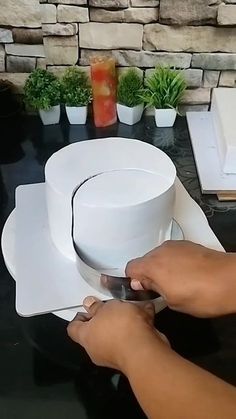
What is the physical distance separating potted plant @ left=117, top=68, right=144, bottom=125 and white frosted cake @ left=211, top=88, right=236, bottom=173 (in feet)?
0.48

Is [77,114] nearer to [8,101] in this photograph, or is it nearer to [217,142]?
[8,101]

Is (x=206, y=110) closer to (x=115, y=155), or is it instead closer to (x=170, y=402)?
(x=115, y=155)

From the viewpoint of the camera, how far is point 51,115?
3.48ft

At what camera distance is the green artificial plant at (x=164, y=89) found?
3.35 feet

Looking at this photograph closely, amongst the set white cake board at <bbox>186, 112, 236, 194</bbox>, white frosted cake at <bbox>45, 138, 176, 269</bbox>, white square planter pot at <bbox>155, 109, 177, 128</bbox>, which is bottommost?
white cake board at <bbox>186, 112, 236, 194</bbox>

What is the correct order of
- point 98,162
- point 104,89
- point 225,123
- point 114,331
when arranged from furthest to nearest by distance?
point 104,89
point 225,123
point 98,162
point 114,331

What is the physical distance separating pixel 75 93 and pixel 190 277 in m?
0.57

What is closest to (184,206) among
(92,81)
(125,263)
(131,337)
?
(125,263)

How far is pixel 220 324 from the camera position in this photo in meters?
0.65

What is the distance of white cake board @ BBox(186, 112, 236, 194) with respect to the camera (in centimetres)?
88

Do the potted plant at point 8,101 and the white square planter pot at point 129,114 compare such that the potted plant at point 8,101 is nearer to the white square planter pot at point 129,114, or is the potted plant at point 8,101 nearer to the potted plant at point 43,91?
the potted plant at point 43,91

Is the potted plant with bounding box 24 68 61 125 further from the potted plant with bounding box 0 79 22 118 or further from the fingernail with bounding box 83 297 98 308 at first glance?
the fingernail with bounding box 83 297 98 308

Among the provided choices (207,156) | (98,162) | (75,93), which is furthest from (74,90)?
(98,162)

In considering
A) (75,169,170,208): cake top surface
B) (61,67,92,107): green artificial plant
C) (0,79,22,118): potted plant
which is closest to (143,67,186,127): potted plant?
(61,67,92,107): green artificial plant
